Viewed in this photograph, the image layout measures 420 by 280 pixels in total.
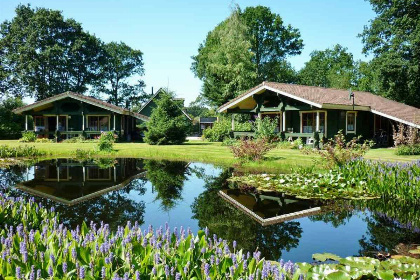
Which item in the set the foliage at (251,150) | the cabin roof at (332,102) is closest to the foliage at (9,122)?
the cabin roof at (332,102)

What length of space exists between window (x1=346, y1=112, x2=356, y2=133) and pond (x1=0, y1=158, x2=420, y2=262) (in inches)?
679

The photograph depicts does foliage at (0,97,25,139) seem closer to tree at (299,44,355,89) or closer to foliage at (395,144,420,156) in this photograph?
foliage at (395,144,420,156)

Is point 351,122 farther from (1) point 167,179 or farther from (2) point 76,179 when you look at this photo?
(2) point 76,179

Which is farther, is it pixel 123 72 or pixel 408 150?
pixel 123 72

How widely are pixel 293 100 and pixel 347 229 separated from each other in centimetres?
2034

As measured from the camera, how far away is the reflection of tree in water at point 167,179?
31.1 ft

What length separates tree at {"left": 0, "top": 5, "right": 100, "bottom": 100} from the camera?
45.6 m

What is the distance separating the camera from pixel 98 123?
34344 millimetres

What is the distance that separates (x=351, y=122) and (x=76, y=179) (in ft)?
70.6

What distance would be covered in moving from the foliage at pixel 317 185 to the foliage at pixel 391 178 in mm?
203

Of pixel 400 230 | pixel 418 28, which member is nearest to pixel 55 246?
pixel 400 230

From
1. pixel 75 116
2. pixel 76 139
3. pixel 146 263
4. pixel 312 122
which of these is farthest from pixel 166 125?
pixel 146 263

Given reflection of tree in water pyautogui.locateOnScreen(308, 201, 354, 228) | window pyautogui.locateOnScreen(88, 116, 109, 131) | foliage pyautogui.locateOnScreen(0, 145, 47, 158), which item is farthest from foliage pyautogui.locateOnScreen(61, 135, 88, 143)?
reflection of tree in water pyautogui.locateOnScreen(308, 201, 354, 228)

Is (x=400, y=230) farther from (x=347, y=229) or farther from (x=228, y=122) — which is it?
(x=228, y=122)
